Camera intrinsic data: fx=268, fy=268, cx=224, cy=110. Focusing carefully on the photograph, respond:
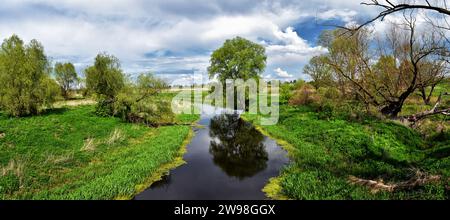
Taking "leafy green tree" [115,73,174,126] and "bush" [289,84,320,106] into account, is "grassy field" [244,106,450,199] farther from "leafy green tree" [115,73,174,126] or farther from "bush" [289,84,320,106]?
"bush" [289,84,320,106]

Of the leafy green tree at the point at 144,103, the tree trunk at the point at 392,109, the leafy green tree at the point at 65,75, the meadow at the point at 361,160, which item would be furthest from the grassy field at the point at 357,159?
the leafy green tree at the point at 65,75

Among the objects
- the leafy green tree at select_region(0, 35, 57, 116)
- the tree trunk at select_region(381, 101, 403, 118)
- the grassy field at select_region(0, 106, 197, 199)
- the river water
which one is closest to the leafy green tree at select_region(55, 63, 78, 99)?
the leafy green tree at select_region(0, 35, 57, 116)

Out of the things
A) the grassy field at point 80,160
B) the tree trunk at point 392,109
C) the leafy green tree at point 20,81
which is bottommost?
the grassy field at point 80,160

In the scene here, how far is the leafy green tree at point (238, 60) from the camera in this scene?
42.1 m

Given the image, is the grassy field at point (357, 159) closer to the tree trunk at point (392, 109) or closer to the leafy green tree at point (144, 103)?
the tree trunk at point (392, 109)

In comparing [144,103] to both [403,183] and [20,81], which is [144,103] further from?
Result: [403,183]

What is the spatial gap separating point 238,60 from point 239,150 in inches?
1056

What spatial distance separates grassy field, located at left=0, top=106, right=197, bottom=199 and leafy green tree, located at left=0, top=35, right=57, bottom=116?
731 centimetres

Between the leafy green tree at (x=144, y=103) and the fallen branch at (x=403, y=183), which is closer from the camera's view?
the fallen branch at (x=403, y=183)

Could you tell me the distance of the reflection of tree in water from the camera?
44.7 feet

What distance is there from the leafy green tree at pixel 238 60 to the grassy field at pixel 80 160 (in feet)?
77.1

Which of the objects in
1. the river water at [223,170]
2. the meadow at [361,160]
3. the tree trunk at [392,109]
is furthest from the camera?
the tree trunk at [392,109]

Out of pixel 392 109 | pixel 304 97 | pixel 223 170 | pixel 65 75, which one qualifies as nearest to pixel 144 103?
pixel 223 170

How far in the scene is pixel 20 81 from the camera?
2572 centimetres
